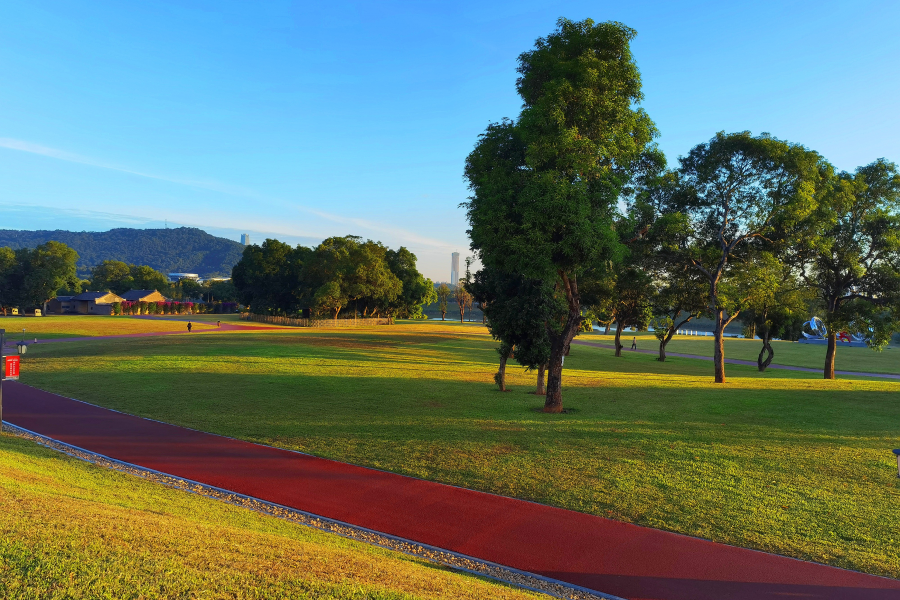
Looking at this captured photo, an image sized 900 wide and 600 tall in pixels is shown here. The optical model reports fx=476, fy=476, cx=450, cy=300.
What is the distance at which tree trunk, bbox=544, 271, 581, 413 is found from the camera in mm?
18859

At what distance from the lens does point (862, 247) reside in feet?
92.9

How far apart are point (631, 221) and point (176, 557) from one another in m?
17.6

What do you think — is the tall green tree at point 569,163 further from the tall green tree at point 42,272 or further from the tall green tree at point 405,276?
the tall green tree at point 42,272

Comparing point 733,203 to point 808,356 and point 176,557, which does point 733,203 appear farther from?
point 808,356

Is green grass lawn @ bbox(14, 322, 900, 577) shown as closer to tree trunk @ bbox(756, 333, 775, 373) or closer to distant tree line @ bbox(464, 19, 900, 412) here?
distant tree line @ bbox(464, 19, 900, 412)

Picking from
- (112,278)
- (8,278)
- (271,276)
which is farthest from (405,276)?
(112,278)

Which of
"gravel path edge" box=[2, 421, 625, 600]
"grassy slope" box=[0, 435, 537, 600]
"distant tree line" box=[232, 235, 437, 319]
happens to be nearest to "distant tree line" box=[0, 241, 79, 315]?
"distant tree line" box=[232, 235, 437, 319]

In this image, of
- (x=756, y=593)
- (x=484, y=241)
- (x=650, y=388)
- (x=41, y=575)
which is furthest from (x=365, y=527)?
(x=650, y=388)

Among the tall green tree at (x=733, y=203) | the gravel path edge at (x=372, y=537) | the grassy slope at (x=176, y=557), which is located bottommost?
the gravel path edge at (x=372, y=537)

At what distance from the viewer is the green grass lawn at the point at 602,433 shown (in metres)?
9.53

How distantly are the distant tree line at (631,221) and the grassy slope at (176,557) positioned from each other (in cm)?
1141

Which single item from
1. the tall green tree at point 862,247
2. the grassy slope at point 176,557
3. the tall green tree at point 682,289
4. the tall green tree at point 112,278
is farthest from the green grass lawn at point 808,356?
the tall green tree at point 112,278

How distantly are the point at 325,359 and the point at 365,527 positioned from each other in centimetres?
2598

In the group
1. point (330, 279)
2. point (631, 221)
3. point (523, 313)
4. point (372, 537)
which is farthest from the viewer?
point (330, 279)
